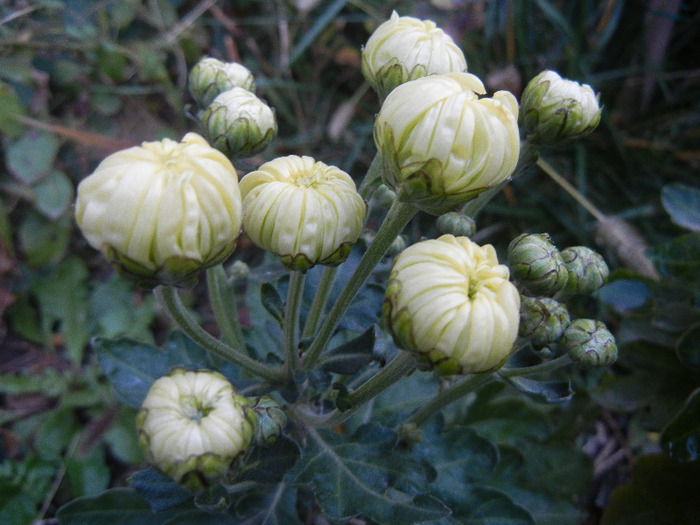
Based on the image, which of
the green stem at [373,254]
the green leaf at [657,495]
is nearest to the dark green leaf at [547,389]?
the green stem at [373,254]

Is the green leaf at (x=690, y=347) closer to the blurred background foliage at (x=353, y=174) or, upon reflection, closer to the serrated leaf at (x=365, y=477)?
the blurred background foliage at (x=353, y=174)

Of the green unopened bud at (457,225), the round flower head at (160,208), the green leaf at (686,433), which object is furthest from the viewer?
the green leaf at (686,433)

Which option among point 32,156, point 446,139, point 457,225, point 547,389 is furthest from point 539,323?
point 32,156

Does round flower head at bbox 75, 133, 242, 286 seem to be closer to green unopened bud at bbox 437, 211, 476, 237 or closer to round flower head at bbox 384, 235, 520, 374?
round flower head at bbox 384, 235, 520, 374

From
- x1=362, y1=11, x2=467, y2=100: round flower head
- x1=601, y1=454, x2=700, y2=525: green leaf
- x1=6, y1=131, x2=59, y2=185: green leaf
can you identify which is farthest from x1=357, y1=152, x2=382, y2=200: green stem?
x1=6, y1=131, x2=59, y2=185: green leaf

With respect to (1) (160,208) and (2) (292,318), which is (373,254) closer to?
(2) (292,318)
